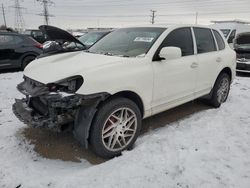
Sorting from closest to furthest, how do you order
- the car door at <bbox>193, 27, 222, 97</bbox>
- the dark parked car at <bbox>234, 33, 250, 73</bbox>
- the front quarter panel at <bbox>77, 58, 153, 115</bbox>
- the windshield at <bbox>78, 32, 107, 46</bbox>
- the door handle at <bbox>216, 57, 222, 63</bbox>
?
the front quarter panel at <bbox>77, 58, 153, 115</bbox>, the car door at <bbox>193, 27, 222, 97</bbox>, the door handle at <bbox>216, 57, 222, 63</bbox>, the dark parked car at <bbox>234, 33, 250, 73</bbox>, the windshield at <bbox>78, 32, 107, 46</bbox>

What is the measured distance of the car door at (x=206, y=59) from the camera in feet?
15.6

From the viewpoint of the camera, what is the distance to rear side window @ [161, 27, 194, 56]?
413cm

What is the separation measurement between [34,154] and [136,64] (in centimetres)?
185

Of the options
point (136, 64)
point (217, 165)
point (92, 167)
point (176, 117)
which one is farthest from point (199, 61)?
point (92, 167)

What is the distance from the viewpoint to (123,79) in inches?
132

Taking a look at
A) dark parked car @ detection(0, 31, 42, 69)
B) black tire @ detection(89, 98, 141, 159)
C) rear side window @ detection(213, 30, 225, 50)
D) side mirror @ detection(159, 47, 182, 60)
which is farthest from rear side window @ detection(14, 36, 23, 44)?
black tire @ detection(89, 98, 141, 159)

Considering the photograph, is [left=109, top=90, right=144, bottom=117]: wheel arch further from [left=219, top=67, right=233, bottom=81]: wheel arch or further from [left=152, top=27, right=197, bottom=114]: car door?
[left=219, top=67, right=233, bottom=81]: wheel arch

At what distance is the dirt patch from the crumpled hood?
1.01 m

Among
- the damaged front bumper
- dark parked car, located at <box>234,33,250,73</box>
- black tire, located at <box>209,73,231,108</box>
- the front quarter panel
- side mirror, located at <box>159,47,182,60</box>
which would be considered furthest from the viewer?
dark parked car, located at <box>234,33,250,73</box>

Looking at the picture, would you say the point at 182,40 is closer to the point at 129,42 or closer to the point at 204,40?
the point at 204,40

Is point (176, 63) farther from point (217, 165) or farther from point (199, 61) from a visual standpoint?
point (217, 165)

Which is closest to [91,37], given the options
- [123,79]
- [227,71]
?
[227,71]

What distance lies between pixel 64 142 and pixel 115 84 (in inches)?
52.0

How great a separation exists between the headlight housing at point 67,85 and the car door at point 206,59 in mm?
2442
